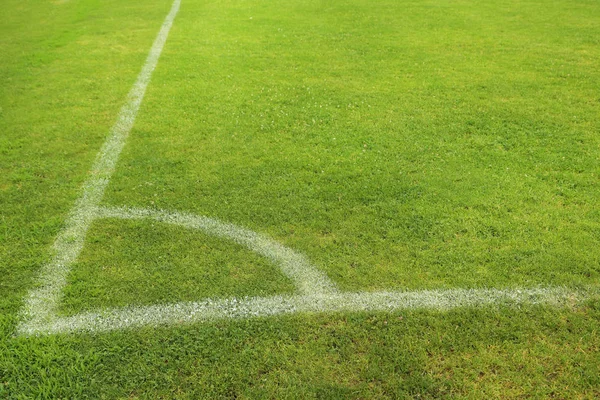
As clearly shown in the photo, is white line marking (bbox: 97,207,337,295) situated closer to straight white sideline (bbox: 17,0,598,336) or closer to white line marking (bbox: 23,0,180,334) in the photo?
straight white sideline (bbox: 17,0,598,336)

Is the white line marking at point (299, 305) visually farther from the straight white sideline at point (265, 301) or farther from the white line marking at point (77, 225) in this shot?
the white line marking at point (77, 225)

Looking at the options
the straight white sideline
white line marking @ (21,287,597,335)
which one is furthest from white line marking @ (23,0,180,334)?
white line marking @ (21,287,597,335)

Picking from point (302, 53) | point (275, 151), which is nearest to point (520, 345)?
point (275, 151)

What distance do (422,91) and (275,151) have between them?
7.42 ft

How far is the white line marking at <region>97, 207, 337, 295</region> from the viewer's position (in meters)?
3.07

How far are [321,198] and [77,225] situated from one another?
190 cm

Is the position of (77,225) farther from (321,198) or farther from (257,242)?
(321,198)

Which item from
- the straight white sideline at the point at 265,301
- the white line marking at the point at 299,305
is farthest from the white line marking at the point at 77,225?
the white line marking at the point at 299,305

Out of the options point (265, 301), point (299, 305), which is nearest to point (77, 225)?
point (265, 301)

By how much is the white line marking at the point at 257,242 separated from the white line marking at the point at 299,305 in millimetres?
124

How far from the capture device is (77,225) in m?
3.58

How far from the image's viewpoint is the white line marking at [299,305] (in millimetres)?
2789

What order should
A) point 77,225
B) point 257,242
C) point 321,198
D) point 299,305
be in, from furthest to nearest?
point 321,198 < point 77,225 < point 257,242 < point 299,305

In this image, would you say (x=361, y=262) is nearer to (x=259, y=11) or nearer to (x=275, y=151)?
(x=275, y=151)
